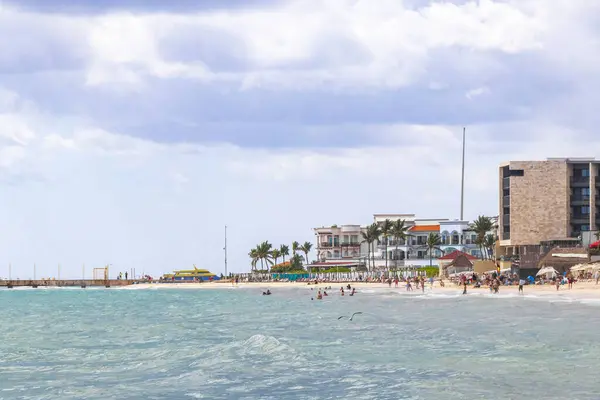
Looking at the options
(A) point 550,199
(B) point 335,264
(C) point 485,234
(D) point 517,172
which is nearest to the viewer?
(A) point 550,199

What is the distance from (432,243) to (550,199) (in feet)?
104

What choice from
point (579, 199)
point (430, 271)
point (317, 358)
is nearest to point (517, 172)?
point (579, 199)

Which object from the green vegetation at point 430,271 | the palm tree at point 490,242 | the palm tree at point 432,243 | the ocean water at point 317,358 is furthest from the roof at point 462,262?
the ocean water at point 317,358

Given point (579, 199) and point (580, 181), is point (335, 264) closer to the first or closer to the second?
point (579, 199)

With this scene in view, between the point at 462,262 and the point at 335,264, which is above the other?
the point at 462,262

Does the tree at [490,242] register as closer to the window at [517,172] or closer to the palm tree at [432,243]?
the palm tree at [432,243]

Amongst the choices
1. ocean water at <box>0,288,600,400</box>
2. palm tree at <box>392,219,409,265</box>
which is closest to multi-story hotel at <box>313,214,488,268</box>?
palm tree at <box>392,219,409,265</box>

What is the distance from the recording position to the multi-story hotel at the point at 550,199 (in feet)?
429

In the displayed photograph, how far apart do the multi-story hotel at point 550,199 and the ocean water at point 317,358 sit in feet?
242

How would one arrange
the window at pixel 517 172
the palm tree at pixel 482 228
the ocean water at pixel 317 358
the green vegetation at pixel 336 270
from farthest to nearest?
the green vegetation at pixel 336 270
the palm tree at pixel 482 228
the window at pixel 517 172
the ocean water at pixel 317 358

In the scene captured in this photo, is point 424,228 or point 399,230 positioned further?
point 424,228

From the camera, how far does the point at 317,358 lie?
35.0 meters

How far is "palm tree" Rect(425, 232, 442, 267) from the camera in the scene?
159 meters

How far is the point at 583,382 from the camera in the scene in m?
26.9
